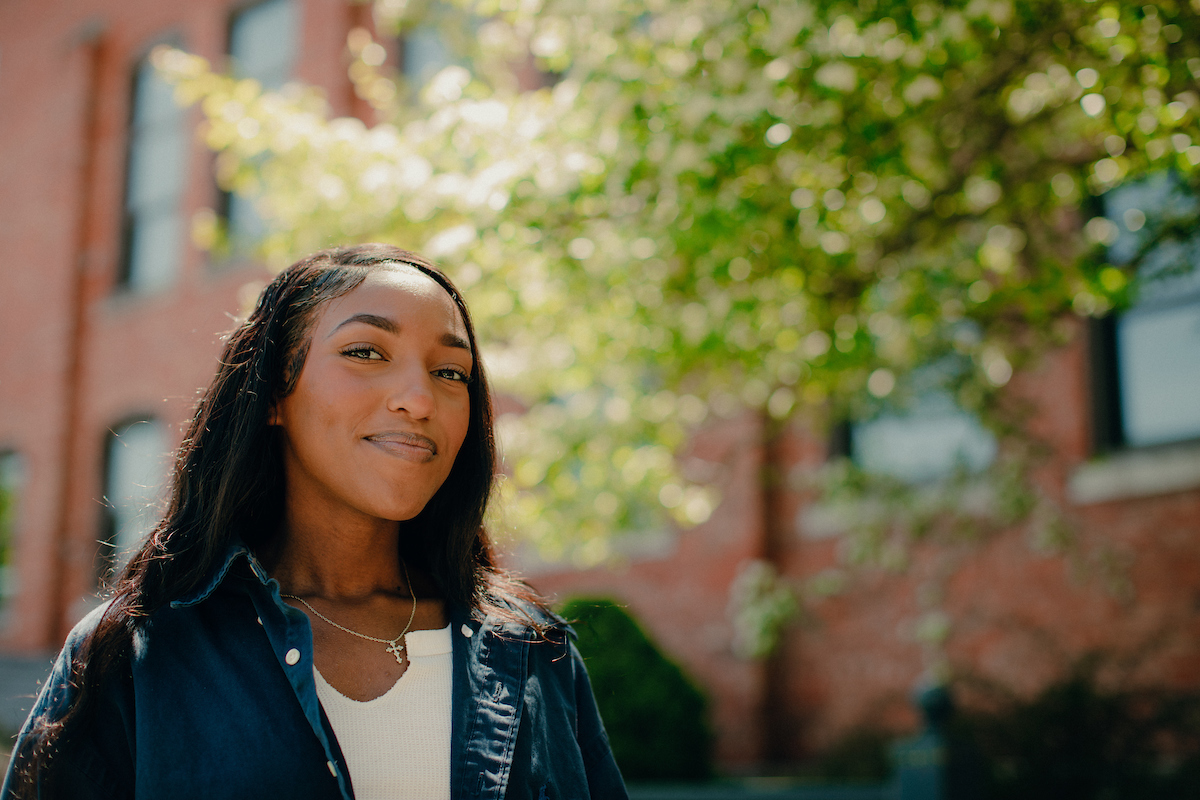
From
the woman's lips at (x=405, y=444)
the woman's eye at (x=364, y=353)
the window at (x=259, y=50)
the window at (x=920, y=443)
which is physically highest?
the window at (x=259, y=50)

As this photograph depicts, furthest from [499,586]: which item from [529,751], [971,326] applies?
[971,326]

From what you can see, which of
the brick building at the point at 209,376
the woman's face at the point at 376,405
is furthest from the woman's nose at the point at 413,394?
the brick building at the point at 209,376

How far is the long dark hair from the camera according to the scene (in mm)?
1711

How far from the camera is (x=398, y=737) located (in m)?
1.82

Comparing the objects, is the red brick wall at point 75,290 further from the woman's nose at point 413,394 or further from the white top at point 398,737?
the white top at point 398,737

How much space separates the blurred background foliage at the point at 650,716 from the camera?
7457 millimetres

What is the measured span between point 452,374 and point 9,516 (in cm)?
1564

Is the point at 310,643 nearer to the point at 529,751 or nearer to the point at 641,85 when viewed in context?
the point at 529,751

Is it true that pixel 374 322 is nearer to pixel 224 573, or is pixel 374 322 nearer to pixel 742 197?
pixel 224 573

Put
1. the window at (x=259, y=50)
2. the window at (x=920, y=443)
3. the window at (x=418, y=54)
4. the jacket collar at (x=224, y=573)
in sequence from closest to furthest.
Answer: the jacket collar at (x=224, y=573) → the window at (x=920, y=443) → the window at (x=418, y=54) → the window at (x=259, y=50)

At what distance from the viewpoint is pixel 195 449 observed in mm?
1954

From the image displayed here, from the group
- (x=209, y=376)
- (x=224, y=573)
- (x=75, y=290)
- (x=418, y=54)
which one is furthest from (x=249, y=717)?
(x=75, y=290)

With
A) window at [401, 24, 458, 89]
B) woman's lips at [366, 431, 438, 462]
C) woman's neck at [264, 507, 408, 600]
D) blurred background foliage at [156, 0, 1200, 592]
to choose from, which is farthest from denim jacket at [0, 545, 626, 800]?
window at [401, 24, 458, 89]

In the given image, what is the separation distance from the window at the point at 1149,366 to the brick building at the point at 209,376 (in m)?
0.01
